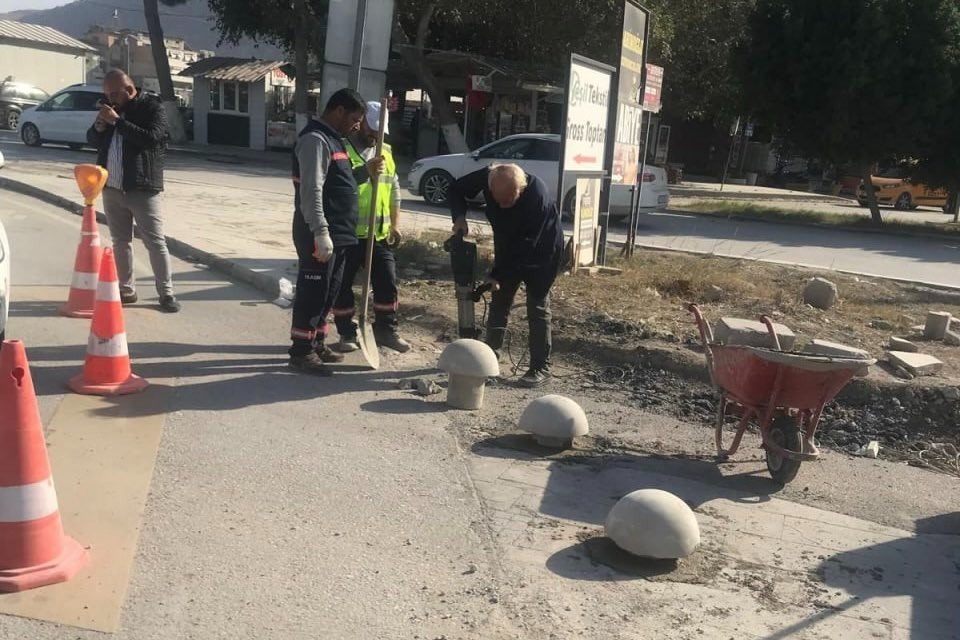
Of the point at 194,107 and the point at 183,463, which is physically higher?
the point at 194,107

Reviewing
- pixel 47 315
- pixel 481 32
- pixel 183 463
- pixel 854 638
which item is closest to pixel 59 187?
pixel 47 315

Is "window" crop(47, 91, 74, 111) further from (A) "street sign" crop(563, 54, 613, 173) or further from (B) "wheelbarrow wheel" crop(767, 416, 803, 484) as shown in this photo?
(B) "wheelbarrow wheel" crop(767, 416, 803, 484)

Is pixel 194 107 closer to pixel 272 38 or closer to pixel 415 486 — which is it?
pixel 272 38

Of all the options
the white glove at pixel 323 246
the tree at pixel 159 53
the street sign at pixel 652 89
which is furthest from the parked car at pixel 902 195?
the white glove at pixel 323 246

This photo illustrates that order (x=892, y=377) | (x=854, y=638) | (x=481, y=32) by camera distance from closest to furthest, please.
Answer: (x=854, y=638) < (x=892, y=377) < (x=481, y=32)

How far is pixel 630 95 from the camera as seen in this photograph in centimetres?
1223

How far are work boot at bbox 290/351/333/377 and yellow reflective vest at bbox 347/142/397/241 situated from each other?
3.27 feet

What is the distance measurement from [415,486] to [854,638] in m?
2.17

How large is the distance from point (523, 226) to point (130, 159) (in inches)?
128

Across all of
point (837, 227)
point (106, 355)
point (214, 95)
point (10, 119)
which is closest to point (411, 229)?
point (106, 355)

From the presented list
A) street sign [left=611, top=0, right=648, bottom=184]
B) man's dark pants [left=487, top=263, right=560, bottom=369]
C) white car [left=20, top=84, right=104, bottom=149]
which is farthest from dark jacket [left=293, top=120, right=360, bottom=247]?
white car [left=20, top=84, right=104, bottom=149]

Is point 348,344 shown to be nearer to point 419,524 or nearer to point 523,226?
point 523,226

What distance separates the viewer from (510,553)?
4.20 meters

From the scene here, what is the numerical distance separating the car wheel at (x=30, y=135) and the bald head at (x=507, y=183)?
80.9 ft
